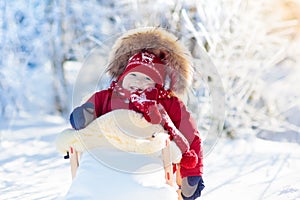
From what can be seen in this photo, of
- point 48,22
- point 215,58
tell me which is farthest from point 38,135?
point 215,58

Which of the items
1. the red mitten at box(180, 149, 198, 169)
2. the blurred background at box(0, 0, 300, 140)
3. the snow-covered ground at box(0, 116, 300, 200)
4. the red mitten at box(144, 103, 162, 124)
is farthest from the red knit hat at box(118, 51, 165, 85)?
the blurred background at box(0, 0, 300, 140)

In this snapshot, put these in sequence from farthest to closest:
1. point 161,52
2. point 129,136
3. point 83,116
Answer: point 161,52, point 83,116, point 129,136

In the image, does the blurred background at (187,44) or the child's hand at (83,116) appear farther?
the blurred background at (187,44)

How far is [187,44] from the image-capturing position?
411 centimetres

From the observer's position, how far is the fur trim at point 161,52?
2.08 metres

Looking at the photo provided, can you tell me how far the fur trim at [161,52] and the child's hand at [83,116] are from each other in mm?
244

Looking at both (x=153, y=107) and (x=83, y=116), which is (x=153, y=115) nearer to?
(x=153, y=107)

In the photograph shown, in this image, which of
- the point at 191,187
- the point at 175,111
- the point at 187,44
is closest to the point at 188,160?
the point at 191,187

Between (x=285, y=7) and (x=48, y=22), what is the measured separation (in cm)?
211

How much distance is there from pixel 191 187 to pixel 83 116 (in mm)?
484

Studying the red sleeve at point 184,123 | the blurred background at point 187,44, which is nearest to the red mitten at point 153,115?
the red sleeve at point 184,123

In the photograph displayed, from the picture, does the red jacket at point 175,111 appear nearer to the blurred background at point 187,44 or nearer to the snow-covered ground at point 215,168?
the snow-covered ground at point 215,168

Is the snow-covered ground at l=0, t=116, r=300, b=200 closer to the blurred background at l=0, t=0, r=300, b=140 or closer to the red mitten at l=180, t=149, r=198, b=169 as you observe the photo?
the blurred background at l=0, t=0, r=300, b=140

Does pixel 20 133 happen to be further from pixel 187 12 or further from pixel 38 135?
pixel 187 12
